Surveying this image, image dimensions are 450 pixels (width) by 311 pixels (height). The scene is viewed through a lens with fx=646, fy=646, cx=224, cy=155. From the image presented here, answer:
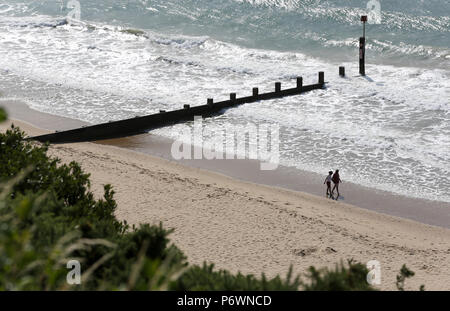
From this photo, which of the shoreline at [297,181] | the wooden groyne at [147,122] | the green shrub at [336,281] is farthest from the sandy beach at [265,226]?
the green shrub at [336,281]

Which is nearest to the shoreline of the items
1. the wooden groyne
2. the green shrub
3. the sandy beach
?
the sandy beach

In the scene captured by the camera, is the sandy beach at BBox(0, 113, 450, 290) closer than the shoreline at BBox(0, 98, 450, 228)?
Yes

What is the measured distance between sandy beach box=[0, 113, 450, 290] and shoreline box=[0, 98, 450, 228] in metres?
0.38

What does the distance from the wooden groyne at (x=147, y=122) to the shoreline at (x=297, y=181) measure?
50 cm

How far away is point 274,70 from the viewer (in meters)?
31.3

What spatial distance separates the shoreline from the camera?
583 inches

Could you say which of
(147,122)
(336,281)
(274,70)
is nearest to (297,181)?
(147,122)

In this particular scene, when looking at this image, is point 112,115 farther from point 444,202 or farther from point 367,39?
point 367,39

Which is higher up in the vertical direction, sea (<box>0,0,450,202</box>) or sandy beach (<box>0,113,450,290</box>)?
sea (<box>0,0,450,202</box>)

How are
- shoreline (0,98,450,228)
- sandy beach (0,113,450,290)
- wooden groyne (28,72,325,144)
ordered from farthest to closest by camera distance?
wooden groyne (28,72,325,144) → shoreline (0,98,450,228) → sandy beach (0,113,450,290)

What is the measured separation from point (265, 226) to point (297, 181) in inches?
127

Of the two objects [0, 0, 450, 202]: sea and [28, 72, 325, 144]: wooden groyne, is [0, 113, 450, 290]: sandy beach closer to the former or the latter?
[0, 0, 450, 202]: sea

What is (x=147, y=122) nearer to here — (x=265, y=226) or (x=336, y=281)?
(x=265, y=226)
